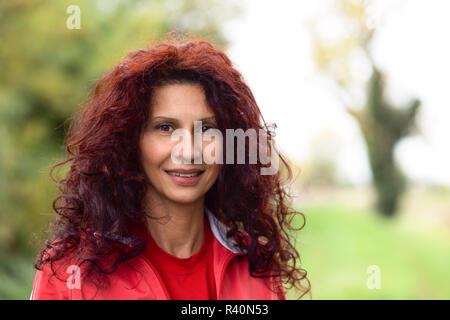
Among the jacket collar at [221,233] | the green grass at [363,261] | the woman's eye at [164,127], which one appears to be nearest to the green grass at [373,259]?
the green grass at [363,261]

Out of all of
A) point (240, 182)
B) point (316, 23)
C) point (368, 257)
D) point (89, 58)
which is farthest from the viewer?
point (316, 23)

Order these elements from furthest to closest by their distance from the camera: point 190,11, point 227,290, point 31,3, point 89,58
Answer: point 190,11, point 89,58, point 31,3, point 227,290

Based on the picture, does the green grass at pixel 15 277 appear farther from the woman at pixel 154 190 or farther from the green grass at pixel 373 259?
the woman at pixel 154 190

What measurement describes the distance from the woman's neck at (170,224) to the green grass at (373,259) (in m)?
5.26

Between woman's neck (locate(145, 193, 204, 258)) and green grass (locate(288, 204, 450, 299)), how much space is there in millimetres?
5261

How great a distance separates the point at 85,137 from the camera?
2105 millimetres

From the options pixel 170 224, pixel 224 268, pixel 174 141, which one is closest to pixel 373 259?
pixel 224 268

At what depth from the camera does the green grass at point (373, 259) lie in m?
8.98

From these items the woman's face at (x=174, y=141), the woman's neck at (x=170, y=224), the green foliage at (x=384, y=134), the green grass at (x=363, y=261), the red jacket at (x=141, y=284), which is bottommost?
the red jacket at (x=141, y=284)

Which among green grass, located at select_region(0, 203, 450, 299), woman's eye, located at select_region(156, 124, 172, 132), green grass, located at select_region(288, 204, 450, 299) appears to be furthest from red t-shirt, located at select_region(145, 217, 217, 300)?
green grass, located at select_region(288, 204, 450, 299)

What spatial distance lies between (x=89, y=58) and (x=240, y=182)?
733 centimetres

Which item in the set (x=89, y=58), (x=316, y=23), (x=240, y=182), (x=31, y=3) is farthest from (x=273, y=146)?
(x=316, y=23)

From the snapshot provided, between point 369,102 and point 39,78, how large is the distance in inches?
371
